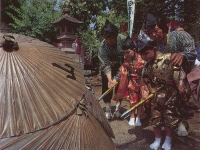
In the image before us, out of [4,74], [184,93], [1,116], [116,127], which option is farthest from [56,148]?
[116,127]

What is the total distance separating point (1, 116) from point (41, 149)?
323 millimetres

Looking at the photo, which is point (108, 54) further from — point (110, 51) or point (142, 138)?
point (142, 138)

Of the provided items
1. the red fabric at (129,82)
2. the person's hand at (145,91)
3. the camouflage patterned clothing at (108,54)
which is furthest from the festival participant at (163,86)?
the camouflage patterned clothing at (108,54)

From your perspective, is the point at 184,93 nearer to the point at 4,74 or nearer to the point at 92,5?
the point at 4,74

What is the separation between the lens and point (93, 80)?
12.7m

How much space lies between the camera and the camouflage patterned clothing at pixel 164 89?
3.37 m

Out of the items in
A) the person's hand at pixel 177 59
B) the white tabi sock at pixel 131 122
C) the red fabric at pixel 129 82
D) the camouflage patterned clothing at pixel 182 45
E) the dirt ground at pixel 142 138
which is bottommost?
the dirt ground at pixel 142 138

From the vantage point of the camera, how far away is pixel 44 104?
1530mm

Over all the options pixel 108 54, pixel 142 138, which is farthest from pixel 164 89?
pixel 108 54

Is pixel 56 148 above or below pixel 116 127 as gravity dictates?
above

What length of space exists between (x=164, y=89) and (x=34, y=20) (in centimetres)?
1266

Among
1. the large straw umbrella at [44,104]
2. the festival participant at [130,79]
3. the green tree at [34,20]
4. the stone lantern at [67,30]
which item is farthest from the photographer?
the green tree at [34,20]

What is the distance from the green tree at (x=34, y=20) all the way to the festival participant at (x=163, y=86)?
11.7 m

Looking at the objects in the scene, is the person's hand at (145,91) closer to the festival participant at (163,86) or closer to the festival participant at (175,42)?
the festival participant at (163,86)
